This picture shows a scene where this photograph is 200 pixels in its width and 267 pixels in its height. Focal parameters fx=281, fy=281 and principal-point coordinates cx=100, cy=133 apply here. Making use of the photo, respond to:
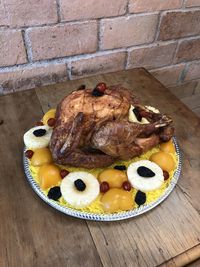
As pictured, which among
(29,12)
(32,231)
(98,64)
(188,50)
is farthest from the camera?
(188,50)

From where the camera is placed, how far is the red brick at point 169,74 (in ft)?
4.64

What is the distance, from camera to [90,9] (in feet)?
3.45

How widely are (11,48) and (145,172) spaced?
2.23 ft

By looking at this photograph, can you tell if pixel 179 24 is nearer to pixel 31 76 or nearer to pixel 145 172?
pixel 31 76

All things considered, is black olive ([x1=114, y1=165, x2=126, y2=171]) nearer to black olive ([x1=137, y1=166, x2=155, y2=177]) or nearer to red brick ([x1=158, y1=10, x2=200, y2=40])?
black olive ([x1=137, y1=166, x2=155, y2=177])

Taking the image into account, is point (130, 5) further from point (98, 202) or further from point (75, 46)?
point (98, 202)

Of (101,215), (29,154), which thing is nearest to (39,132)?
(29,154)

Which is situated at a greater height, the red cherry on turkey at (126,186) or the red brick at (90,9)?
the red brick at (90,9)

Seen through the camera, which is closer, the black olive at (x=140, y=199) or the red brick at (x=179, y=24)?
the black olive at (x=140, y=199)

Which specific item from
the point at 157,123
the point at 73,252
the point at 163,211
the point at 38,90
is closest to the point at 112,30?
the point at 38,90

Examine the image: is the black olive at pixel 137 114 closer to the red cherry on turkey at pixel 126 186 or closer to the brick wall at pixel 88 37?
the red cherry on turkey at pixel 126 186

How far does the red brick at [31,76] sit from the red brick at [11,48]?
0.04 metres

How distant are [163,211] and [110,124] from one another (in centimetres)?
24

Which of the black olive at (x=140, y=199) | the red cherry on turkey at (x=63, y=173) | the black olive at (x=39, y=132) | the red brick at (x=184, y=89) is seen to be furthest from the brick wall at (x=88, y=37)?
the black olive at (x=140, y=199)
